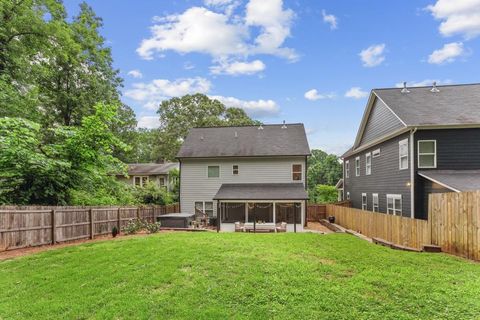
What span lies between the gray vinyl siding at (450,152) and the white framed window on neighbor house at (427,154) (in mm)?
148

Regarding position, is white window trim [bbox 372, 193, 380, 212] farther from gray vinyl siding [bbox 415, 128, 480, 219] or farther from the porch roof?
gray vinyl siding [bbox 415, 128, 480, 219]

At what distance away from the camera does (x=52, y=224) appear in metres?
11.1

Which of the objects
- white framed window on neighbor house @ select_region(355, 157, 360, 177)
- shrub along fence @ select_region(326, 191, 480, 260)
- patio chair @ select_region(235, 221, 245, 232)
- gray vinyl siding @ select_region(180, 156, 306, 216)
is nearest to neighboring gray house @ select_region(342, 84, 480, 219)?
shrub along fence @ select_region(326, 191, 480, 260)

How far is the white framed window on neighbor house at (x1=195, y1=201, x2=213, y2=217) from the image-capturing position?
22172mm

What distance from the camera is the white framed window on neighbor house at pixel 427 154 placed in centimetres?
1362

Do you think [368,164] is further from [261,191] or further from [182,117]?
[182,117]

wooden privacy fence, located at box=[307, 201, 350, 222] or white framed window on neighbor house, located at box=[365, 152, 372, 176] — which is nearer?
white framed window on neighbor house, located at box=[365, 152, 372, 176]

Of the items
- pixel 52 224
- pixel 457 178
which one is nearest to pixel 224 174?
pixel 52 224

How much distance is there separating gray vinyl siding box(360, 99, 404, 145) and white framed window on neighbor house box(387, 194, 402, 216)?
3.54 meters

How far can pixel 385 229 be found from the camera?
12.1 metres

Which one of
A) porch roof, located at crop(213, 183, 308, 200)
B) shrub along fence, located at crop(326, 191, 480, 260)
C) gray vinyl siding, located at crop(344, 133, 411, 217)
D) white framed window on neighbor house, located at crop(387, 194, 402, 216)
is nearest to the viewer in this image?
shrub along fence, located at crop(326, 191, 480, 260)

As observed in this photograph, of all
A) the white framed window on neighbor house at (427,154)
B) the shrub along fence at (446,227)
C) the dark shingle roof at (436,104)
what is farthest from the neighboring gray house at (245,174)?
the shrub along fence at (446,227)

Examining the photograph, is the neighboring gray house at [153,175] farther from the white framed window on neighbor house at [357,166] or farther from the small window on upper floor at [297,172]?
the white framed window on neighbor house at [357,166]

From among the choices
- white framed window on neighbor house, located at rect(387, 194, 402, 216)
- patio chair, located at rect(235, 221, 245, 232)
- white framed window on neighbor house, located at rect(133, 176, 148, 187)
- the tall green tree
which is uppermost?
the tall green tree
